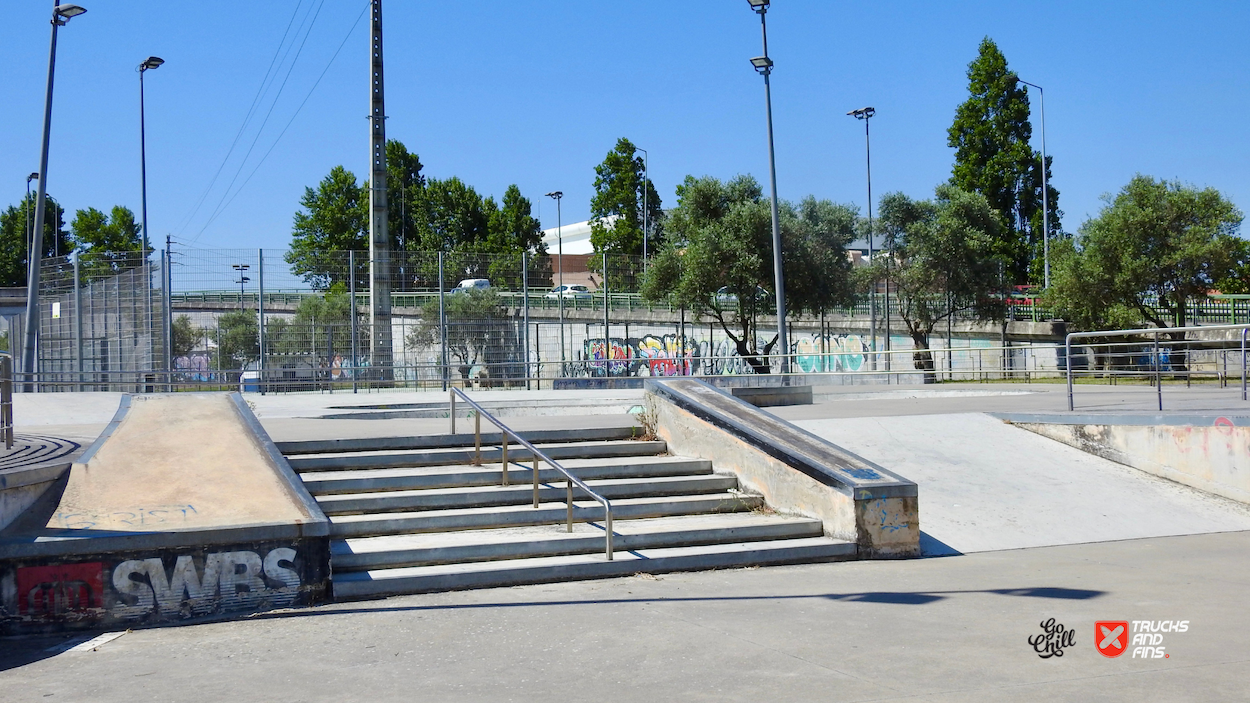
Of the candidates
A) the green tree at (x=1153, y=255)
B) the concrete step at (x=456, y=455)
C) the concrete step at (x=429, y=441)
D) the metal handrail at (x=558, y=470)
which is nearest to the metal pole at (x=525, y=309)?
the concrete step at (x=429, y=441)

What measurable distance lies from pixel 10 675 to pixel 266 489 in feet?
7.63

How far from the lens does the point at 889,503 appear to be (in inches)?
307

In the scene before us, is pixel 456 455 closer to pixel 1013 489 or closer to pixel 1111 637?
pixel 1013 489

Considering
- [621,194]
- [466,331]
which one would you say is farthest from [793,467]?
[621,194]

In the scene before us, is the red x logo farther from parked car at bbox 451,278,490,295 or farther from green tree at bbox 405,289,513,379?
parked car at bbox 451,278,490,295

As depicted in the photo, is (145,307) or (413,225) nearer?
(145,307)

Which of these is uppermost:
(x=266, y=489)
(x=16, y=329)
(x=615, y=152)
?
(x=615, y=152)

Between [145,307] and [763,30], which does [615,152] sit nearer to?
[763,30]

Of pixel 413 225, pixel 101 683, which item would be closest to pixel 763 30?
pixel 101 683

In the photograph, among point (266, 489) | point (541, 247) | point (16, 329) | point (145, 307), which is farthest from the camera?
point (541, 247)

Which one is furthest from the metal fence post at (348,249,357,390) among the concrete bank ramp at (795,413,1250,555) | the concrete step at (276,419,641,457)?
the concrete bank ramp at (795,413,1250,555)

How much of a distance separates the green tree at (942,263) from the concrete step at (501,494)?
25339 mm

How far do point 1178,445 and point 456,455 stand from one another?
24.2 feet

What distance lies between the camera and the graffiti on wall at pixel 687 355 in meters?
23.3
